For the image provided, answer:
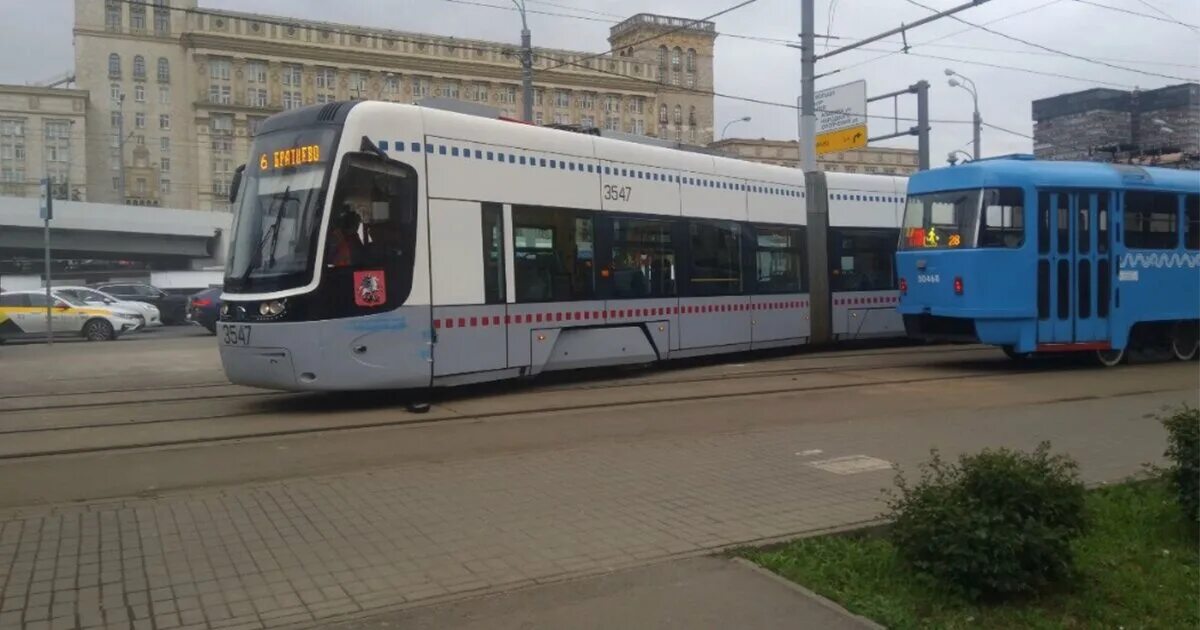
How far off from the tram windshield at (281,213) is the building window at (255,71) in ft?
193

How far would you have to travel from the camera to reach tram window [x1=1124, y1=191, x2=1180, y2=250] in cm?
1722

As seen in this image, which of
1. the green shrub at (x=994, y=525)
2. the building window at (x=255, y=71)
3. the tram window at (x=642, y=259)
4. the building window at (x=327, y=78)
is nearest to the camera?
the green shrub at (x=994, y=525)

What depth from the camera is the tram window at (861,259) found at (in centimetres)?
1973

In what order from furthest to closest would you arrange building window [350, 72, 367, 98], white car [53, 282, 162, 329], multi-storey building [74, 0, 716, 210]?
building window [350, 72, 367, 98] → multi-storey building [74, 0, 716, 210] → white car [53, 282, 162, 329]

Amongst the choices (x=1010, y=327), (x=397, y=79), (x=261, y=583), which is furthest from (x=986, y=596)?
(x=397, y=79)

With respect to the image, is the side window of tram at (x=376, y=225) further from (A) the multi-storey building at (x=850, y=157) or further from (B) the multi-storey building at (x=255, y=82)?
(A) the multi-storey building at (x=850, y=157)

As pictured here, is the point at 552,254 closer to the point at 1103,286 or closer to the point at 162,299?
the point at 1103,286

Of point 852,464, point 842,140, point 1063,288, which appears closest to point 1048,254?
point 1063,288

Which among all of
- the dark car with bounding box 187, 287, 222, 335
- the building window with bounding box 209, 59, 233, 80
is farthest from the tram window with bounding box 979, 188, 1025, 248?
the building window with bounding box 209, 59, 233, 80

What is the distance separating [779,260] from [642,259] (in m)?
4.09

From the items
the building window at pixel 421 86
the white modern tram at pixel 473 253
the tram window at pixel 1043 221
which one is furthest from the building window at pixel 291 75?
the tram window at pixel 1043 221

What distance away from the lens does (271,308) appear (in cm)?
1128

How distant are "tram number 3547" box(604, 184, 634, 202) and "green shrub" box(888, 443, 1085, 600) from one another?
9.72m

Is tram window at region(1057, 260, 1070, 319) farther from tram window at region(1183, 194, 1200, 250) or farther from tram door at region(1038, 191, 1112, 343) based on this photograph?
tram window at region(1183, 194, 1200, 250)
